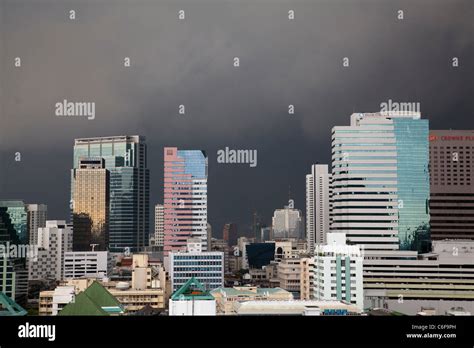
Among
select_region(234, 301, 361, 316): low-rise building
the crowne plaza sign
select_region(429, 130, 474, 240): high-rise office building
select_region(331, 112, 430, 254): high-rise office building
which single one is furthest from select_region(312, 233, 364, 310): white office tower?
select_region(429, 130, 474, 240): high-rise office building

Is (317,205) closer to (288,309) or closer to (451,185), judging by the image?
(451,185)

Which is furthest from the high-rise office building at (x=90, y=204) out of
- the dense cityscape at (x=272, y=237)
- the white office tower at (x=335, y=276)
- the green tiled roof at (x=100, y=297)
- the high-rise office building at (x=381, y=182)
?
the high-rise office building at (x=381, y=182)

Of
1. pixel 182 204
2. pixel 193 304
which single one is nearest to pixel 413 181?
pixel 182 204

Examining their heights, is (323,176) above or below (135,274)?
above

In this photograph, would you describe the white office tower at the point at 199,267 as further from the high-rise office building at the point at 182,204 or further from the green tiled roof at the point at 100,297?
the green tiled roof at the point at 100,297

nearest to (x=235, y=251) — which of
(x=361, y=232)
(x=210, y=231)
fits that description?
(x=210, y=231)
